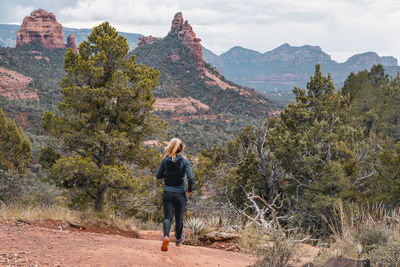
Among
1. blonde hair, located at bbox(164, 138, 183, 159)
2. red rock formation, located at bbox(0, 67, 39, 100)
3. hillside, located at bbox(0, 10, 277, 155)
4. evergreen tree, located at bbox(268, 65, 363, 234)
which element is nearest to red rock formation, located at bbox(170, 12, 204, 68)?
hillside, located at bbox(0, 10, 277, 155)

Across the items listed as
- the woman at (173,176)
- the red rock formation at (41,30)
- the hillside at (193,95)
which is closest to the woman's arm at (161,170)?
the woman at (173,176)

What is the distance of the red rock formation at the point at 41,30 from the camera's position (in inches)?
4198

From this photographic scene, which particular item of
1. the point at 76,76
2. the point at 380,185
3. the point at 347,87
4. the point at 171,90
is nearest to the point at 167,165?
the point at 76,76

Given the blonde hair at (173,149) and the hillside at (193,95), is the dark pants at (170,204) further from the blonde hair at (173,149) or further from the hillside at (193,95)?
the hillside at (193,95)

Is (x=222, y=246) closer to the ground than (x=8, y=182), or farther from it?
farther from it

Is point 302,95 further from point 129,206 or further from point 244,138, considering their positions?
point 129,206

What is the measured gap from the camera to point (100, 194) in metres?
9.64

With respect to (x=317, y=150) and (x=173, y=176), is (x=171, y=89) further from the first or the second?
(x=173, y=176)

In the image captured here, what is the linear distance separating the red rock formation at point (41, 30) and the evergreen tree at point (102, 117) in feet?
366

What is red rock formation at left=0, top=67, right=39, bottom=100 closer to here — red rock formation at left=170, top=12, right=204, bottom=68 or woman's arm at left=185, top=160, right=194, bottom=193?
red rock formation at left=170, top=12, right=204, bottom=68

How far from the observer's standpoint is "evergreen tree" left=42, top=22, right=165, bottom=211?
29.8ft

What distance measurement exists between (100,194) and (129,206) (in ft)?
4.17

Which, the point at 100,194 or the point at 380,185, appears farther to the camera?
the point at 380,185

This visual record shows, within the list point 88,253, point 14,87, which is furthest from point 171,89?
point 88,253
